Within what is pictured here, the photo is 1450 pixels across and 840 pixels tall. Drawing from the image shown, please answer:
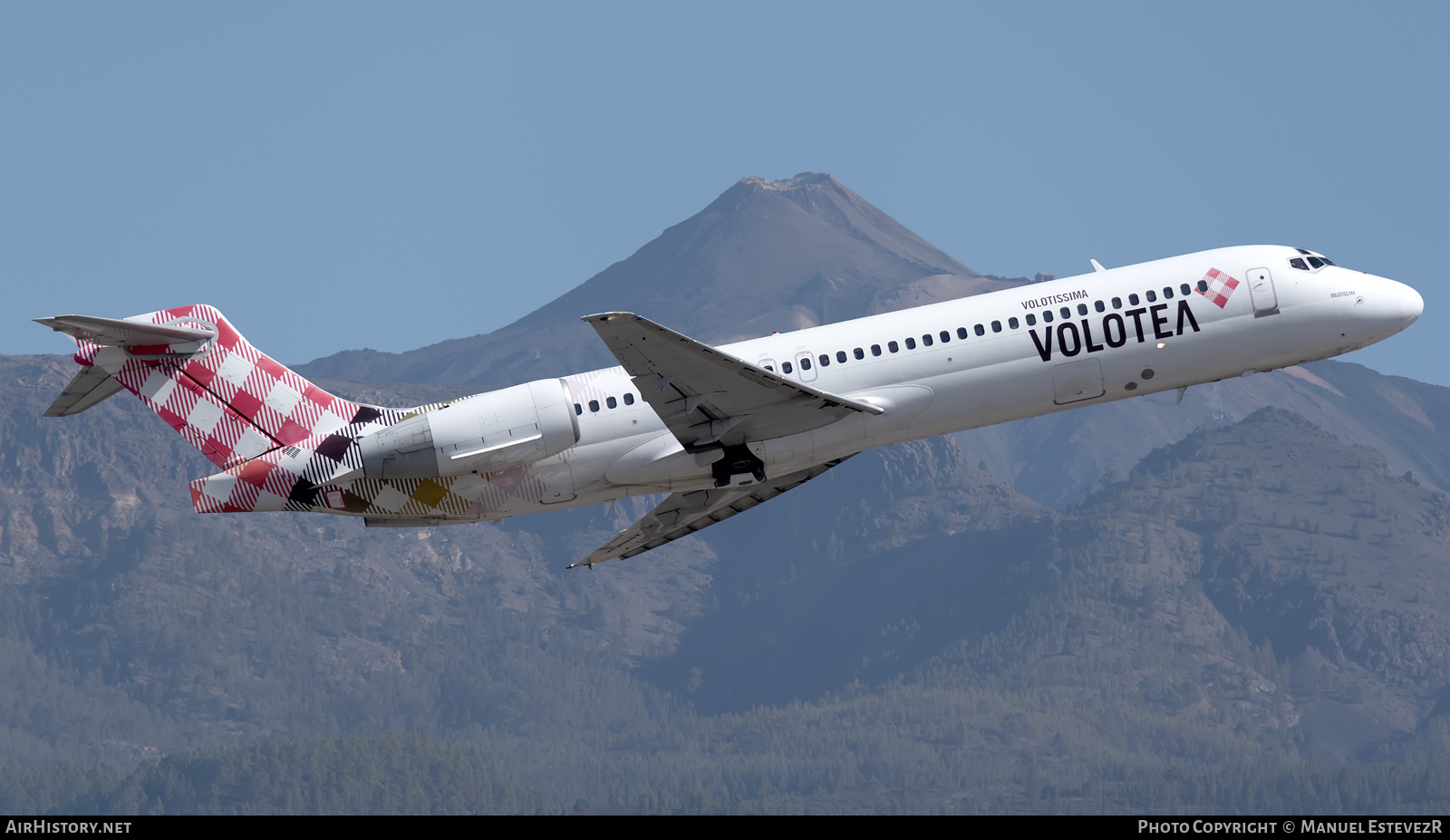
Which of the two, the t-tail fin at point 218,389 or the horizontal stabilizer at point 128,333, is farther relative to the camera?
the t-tail fin at point 218,389

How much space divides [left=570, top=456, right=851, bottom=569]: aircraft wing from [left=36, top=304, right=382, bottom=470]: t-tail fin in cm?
821

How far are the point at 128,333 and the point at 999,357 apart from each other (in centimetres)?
1976

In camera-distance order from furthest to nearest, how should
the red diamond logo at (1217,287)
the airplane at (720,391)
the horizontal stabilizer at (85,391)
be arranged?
1. the red diamond logo at (1217,287)
2. the airplane at (720,391)
3. the horizontal stabilizer at (85,391)

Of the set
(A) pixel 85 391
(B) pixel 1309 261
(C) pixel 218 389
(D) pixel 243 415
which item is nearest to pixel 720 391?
(D) pixel 243 415

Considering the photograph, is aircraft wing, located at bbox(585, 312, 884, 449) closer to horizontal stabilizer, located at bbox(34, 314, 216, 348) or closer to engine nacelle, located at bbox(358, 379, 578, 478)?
engine nacelle, located at bbox(358, 379, 578, 478)

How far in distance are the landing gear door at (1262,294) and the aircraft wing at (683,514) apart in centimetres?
1202

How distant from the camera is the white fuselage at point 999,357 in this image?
37750 mm

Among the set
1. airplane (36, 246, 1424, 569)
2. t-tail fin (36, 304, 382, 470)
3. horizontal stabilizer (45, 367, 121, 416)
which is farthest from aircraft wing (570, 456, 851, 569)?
horizontal stabilizer (45, 367, 121, 416)

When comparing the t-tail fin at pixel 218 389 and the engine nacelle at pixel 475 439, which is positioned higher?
the t-tail fin at pixel 218 389

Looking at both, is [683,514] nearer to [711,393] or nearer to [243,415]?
[711,393]

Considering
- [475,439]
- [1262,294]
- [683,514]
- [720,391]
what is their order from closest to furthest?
[720,391], [475,439], [1262,294], [683,514]

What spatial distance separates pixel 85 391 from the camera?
1453 inches

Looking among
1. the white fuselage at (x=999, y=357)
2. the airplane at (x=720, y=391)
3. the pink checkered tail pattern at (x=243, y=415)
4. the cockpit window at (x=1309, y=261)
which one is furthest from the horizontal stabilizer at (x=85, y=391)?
the cockpit window at (x=1309, y=261)

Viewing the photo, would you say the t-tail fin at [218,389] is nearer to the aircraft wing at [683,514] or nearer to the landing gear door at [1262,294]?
the aircraft wing at [683,514]
